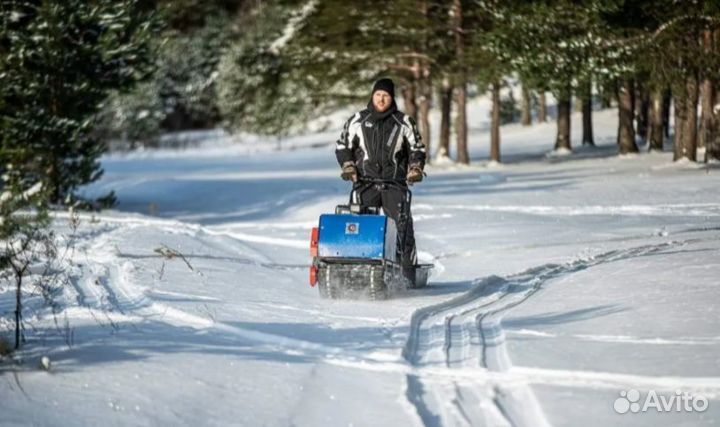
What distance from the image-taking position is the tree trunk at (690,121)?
98.4 feet

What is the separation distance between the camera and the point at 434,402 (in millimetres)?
6258

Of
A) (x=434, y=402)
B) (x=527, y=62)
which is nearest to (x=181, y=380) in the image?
(x=434, y=402)

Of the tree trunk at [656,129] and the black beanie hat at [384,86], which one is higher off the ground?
the black beanie hat at [384,86]

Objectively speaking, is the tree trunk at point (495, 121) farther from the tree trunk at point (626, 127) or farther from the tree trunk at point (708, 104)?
the tree trunk at point (708, 104)

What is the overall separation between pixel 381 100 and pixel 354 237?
150 centimetres

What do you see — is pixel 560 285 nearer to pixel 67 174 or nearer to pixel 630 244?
pixel 630 244

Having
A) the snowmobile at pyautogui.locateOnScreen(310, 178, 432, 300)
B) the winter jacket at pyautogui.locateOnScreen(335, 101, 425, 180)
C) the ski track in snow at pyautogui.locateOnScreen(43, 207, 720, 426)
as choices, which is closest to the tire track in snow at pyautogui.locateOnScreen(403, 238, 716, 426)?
the ski track in snow at pyautogui.locateOnScreen(43, 207, 720, 426)

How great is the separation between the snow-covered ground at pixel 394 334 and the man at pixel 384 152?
3.19 ft

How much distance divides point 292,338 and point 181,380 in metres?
1.60

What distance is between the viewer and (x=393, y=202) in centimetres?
1138

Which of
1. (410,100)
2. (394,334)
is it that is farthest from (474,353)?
(410,100)

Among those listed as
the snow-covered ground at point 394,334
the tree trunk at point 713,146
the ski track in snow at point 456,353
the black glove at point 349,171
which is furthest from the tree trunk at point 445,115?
the ski track in snow at point 456,353

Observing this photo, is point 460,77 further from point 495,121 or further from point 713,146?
point 713,146

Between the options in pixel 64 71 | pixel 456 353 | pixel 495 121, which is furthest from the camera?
pixel 495 121
